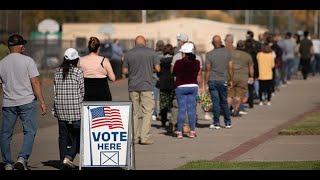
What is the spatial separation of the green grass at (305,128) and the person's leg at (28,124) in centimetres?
→ 622

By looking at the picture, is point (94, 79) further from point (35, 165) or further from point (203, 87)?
point (203, 87)

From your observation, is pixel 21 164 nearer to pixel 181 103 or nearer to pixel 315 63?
pixel 181 103

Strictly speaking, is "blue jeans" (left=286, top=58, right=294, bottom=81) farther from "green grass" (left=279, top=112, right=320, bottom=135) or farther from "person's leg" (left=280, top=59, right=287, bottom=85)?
"green grass" (left=279, top=112, right=320, bottom=135)

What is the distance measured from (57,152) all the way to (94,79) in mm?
2148

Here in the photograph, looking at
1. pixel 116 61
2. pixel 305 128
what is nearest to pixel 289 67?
pixel 116 61

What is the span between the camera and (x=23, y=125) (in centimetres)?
1369

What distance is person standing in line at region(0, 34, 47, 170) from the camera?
44.7 feet

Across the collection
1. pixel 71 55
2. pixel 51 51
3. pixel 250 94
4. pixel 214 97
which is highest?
pixel 71 55

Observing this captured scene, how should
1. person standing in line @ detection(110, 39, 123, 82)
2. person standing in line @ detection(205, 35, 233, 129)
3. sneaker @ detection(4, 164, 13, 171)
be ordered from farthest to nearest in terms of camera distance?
person standing in line @ detection(110, 39, 123, 82)
person standing in line @ detection(205, 35, 233, 129)
sneaker @ detection(4, 164, 13, 171)

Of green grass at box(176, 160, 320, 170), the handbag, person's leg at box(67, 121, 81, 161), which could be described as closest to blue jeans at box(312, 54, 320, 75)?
the handbag

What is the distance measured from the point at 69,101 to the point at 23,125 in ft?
2.33

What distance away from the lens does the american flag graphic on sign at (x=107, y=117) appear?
13023mm

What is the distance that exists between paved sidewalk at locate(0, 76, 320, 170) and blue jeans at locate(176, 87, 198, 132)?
0.40 meters

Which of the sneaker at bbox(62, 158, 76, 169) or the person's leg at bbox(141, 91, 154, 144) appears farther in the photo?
the person's leg at bbox(141, 91, 154, 144)
